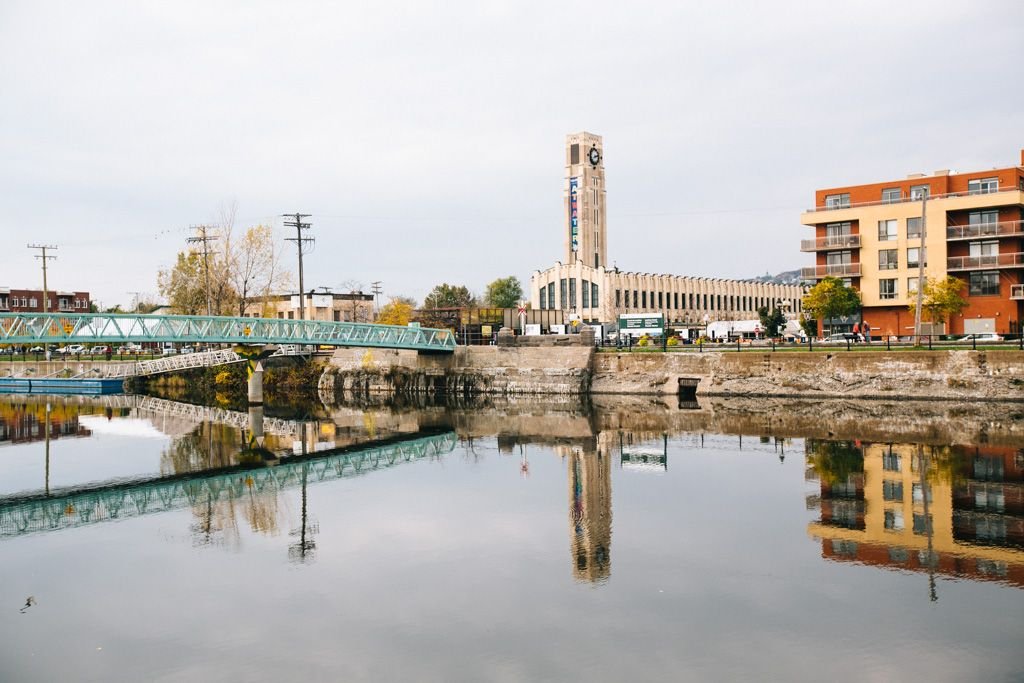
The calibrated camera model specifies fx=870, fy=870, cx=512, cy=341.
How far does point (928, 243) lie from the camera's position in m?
64.0

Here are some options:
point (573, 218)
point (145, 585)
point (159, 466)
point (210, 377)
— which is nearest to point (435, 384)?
point (210, 377)

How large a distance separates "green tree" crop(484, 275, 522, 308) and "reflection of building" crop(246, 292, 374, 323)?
34.0 meters

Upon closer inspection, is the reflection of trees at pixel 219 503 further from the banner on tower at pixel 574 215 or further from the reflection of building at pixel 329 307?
the banner on tower at pixel 574 215

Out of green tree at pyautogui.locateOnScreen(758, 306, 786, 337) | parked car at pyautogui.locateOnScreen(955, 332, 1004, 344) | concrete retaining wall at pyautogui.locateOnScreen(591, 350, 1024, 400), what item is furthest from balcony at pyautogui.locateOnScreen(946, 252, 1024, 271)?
concrete retaining wall at pyautogui.locateOnScreen(591, 350, 1024, 400)

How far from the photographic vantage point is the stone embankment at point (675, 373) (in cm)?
4666

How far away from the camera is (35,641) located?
1445 cm

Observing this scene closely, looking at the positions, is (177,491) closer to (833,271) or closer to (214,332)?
(214,332)

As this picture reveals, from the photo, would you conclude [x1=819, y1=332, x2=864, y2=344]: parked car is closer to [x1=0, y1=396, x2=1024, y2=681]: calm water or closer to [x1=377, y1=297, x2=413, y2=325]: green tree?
[x1=0, y1=396, x2=1024, y2=681]: calm water

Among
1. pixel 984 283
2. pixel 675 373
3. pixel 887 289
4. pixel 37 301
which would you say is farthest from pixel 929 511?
pixel 37 301

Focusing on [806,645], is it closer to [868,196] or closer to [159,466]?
[159,466]

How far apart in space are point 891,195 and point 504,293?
89.8m

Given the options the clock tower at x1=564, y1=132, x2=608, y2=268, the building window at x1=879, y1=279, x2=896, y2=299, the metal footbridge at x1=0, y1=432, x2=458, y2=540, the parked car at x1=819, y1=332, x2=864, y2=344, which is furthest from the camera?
the clock tower at x1=564, y1=132, x2=608, y2=268

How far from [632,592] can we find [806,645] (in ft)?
11.7

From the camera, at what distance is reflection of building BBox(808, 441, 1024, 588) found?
58.6ft
